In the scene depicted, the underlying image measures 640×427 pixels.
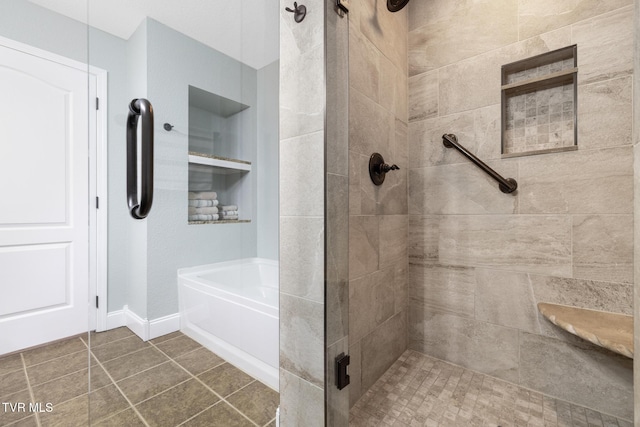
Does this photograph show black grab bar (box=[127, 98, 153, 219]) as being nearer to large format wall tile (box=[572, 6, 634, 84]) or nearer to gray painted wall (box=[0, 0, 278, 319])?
gray painted wall (box=[0, 0, 278, 319])

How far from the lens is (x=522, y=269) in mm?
1244

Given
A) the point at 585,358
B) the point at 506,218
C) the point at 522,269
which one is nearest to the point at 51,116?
the point at 506,218

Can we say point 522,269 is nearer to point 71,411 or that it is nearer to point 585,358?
point 585,358

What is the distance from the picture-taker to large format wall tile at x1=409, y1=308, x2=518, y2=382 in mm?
1277

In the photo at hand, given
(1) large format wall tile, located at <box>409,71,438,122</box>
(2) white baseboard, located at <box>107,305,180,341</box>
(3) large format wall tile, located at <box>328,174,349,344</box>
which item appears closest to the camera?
(3) large format wall tile, located at <box>328,174,349,344</box>

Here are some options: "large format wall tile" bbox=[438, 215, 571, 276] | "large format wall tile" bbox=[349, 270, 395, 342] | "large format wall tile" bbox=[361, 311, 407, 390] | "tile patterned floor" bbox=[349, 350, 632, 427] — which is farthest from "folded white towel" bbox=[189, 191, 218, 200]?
"large format wall tile" bbox=[438, 215, 571, 276]

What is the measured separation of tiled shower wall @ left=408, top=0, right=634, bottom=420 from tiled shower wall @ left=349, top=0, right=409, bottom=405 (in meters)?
0.10

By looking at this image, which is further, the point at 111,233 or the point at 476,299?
the point at 476,299

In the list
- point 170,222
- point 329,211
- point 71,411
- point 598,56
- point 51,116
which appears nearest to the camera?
point 329,211

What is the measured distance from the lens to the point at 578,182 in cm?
112

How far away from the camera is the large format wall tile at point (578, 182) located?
40.9 inches

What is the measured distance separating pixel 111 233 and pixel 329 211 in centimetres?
79

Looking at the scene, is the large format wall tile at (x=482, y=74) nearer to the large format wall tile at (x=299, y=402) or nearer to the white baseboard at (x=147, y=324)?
the large format wall tile at (x=299, y=402)

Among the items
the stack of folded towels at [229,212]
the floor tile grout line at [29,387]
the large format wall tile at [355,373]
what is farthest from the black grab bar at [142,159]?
the floor tile grout line at [29,387]
